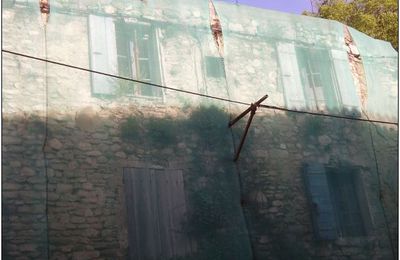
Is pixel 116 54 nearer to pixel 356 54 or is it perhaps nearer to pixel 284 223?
pixel 284 223

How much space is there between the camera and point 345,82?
891 cm

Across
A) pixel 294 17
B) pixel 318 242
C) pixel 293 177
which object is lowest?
pixel 318 242

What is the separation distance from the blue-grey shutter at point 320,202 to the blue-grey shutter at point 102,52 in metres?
3.53

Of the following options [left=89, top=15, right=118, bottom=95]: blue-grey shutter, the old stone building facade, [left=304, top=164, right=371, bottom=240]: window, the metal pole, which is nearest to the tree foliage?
the old stone building facade

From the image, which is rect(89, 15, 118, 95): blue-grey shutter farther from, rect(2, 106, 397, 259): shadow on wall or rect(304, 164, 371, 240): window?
rect(304, 164, 371, 240): window

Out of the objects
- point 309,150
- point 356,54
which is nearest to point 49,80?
point 309,150

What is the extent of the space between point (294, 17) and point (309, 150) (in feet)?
9.00

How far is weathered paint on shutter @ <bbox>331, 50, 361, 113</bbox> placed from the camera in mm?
8749

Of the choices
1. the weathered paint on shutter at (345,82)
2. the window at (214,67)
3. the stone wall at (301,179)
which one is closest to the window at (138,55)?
the window at (214,67)

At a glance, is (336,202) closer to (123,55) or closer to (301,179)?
(301,179)

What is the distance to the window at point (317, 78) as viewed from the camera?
8.55 meters

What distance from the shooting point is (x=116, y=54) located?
732 cm

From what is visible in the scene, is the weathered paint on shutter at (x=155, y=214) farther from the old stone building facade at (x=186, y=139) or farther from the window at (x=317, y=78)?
the window at (x=317, y=78)

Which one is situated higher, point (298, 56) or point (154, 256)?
point (298, 56)
